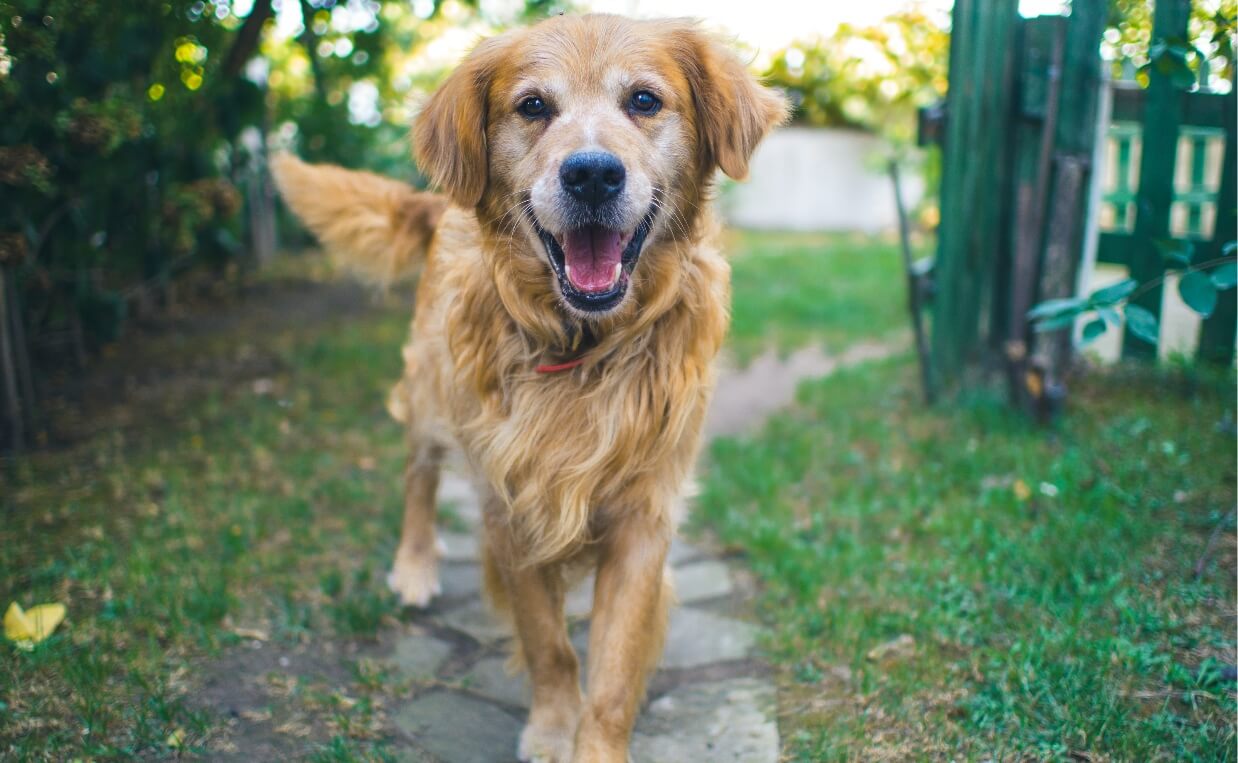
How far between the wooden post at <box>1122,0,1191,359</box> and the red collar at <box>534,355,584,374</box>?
265cm

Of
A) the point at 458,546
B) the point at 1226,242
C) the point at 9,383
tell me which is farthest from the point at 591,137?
the point at 9,383

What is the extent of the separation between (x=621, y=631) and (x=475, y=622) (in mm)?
1016

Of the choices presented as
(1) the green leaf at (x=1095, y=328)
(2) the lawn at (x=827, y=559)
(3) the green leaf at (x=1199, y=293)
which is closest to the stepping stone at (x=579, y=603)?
(2) the lawn at (x=827, y=559)

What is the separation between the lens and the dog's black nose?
215cm

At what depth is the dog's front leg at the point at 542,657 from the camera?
2.40 metres

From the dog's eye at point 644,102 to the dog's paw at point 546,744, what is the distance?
1596 mm

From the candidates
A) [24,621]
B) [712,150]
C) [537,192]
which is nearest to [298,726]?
[24,621]

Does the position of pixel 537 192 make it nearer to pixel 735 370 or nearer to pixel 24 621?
pixel 24 621

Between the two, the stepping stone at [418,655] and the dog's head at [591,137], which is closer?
the dog's head at [591,137]

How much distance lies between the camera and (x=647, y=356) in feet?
8.00

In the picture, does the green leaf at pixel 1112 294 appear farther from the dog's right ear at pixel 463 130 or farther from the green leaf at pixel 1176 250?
the dog's right ear at pixel 463 130

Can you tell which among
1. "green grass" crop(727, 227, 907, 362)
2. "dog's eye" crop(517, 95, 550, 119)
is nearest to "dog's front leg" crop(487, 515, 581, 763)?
"dog's eye" crop(517, 95, 550, 119)

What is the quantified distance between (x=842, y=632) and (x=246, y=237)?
255 inches

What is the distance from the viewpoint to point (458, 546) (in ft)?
12.2
